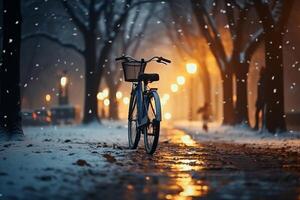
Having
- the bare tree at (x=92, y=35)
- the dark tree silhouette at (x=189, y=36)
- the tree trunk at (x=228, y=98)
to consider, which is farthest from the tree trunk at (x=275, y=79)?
the dark tree silhouette at (x=189, y=36)

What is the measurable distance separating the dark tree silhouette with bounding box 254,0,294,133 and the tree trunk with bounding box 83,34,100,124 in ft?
39.3

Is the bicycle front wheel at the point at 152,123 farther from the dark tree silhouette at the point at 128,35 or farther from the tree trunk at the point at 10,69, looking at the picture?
the dark tree silhouette at the point at 128,35

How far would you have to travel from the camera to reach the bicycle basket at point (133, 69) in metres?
10.1

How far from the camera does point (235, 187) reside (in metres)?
5.74

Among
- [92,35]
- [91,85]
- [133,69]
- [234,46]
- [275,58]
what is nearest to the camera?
[133,69]

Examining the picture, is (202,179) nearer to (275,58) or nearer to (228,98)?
(275,58)

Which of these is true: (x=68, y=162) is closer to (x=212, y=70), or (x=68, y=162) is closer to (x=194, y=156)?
(x=194, y=156)

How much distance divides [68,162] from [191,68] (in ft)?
81.7

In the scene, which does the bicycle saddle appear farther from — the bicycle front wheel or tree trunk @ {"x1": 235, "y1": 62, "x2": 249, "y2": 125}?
tree trunk @ {"x1": 235, "y1": 62, "x2": 249, "y2": 125}

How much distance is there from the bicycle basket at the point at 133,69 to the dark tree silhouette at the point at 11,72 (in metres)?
4.62

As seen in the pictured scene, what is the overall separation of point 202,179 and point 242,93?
61.4 feet

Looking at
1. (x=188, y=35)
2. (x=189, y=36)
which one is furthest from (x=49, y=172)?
(x=189, y=36)

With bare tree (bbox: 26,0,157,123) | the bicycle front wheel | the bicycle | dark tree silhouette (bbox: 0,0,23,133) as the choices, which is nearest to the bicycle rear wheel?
the bicycle

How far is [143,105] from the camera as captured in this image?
989 centimetres
